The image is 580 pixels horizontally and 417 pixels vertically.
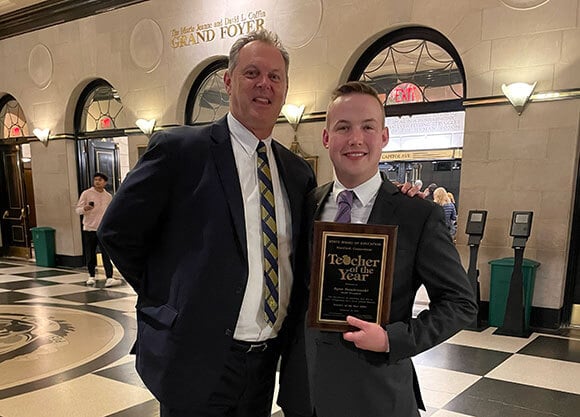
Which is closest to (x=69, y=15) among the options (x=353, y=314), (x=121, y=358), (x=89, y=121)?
(x=89, y=121)

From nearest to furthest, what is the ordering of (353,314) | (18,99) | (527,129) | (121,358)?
(353,314)
(121,358)
(527,129)
(18,99)

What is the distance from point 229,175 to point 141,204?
0.27m

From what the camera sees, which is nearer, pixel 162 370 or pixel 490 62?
pixel 162 370

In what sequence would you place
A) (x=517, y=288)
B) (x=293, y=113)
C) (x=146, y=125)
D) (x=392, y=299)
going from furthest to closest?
(x=146, y=125) < (x=293, y=113) < (x=517, y=288) < (x=392, y=299)

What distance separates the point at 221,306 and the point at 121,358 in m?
3.02

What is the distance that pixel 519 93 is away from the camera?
4.67 m

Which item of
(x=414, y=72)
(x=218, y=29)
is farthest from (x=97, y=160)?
(x=414, y=72)

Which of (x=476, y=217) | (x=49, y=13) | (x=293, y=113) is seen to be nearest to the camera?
(x=476, y=217)

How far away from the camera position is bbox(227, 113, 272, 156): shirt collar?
1.45m

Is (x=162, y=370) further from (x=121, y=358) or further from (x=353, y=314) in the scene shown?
(x=121, y=358)

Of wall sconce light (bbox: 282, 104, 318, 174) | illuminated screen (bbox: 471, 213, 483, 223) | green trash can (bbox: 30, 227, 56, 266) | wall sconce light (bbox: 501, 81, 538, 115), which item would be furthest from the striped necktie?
green trash can (bbox: 30, 227, 56, 266)

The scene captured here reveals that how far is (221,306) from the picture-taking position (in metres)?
1.32

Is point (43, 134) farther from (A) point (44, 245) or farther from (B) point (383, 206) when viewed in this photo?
(B) point (383, 206)

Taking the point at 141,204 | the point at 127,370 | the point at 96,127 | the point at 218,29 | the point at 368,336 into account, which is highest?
the point at 218,29
